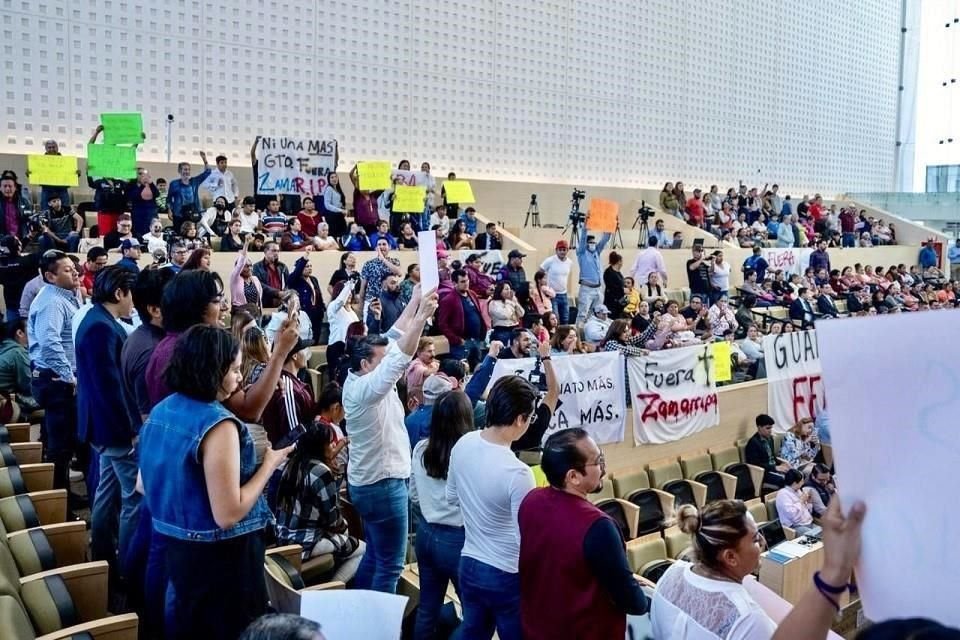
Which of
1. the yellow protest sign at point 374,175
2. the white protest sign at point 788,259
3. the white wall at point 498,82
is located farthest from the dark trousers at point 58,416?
the white protest sign at point 788,259

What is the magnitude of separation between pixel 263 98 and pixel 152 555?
11.1 m

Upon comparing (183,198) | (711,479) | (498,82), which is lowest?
(711,479)

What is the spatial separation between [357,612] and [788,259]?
14.5m

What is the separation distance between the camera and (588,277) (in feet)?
35.0

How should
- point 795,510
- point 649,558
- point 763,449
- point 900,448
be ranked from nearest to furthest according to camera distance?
point 900,448, point 649,558, point 795,510, point 763,449

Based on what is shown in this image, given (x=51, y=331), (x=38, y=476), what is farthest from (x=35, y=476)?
(x=51, y=331)

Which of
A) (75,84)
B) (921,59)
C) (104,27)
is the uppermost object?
(921,59)

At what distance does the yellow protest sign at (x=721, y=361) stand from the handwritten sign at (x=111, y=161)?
6197 mm

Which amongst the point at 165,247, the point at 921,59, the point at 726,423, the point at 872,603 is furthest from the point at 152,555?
the point at 921,59

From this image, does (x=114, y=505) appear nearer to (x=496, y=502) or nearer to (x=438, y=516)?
(x=438, y=516)

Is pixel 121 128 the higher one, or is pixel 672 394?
pixel 121 128

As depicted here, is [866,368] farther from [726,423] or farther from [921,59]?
[921,59]

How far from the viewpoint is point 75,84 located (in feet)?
36.4

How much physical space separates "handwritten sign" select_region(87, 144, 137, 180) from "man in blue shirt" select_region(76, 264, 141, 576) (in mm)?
5436
